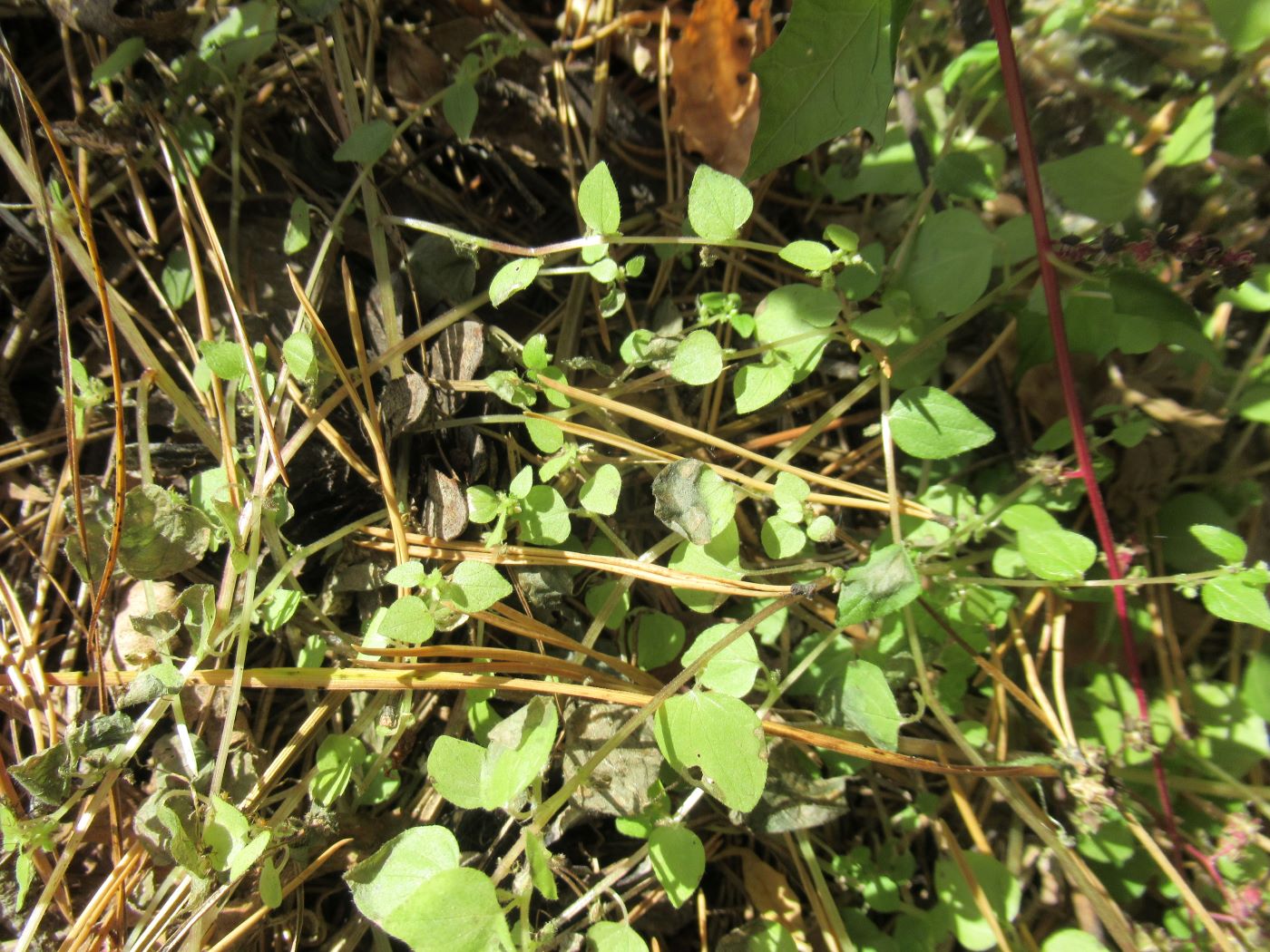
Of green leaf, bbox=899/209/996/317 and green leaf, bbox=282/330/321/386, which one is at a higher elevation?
green leaf, bbox=899/209/996/317

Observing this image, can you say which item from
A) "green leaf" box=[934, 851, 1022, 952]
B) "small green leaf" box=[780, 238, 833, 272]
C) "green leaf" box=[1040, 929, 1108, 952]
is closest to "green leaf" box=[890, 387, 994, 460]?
"small green leaf" box=[780, 238, 833, 272]

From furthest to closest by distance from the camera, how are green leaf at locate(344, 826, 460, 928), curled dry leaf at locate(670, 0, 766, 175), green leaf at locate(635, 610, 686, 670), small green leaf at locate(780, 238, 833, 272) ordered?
curled dry leaf at locate(670, 0, 766, 175) < green leaf at locate(635, 610, 686, 670) < small green leaf at locate(780, 238, 833, 272) < green leaf at locate(344, 826, 460, 928)

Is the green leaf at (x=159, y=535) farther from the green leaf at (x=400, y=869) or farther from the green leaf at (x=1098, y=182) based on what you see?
the green leaf at (x=1098, y=182)

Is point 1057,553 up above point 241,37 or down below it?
below

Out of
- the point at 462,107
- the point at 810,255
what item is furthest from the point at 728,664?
the point at 462,107

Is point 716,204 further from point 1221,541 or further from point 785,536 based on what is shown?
point 1221,541

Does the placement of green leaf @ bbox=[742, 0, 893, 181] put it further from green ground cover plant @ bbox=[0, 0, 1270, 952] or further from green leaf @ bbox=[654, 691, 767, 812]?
green leaf @ bbox=[654, 691, 767, 812]

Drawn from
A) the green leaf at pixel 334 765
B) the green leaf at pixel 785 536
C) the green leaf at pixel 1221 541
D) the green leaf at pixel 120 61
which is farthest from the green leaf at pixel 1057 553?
the green leaf at pixel 120 61

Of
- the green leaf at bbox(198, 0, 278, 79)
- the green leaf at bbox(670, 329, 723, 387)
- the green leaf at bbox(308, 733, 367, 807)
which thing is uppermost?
the green leaf at bbox(198, 0, 278, 79)
